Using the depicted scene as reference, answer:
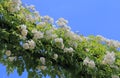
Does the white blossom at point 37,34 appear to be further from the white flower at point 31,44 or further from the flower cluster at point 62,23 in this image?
the flower cluster at point 62,23

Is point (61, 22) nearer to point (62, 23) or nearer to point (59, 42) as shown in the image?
point (62, 23)

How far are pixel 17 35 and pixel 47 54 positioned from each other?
35 centimetres

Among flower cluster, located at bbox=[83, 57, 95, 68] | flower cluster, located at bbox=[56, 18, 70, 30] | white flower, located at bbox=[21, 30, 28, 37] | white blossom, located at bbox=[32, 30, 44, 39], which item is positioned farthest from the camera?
flower cluster, located at bbox=[56, 18, 70, 30]

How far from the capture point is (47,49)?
3271mm

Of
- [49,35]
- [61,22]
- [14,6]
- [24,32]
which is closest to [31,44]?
[24,32]

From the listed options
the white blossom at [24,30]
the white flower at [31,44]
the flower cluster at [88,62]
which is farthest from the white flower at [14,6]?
the flower cluster at [88,62]

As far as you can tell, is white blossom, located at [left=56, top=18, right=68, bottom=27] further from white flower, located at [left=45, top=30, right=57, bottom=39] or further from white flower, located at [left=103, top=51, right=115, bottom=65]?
white flower, located at [left=103, top=51, right=115, bottom=65]

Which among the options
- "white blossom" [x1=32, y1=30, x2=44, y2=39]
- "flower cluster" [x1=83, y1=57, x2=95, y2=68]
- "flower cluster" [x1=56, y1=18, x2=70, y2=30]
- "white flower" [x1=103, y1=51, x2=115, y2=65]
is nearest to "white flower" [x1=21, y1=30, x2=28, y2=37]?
"white blossom" [x1=32, y1=30, x2=44, y2=39]

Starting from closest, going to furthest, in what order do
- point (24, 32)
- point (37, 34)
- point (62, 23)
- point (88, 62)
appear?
point (24, 32)
point (37, 34)
point (88, 62)
point (62, 23)

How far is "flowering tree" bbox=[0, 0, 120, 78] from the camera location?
3.16 meters

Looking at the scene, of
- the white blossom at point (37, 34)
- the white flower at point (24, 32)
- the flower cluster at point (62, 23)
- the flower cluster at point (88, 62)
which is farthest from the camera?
the flower cluster at point (62, 23)

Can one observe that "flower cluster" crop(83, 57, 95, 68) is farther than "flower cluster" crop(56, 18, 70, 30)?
No

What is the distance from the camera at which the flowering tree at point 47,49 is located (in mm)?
3160

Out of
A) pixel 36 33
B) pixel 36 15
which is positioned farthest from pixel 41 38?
pixel 36 15
